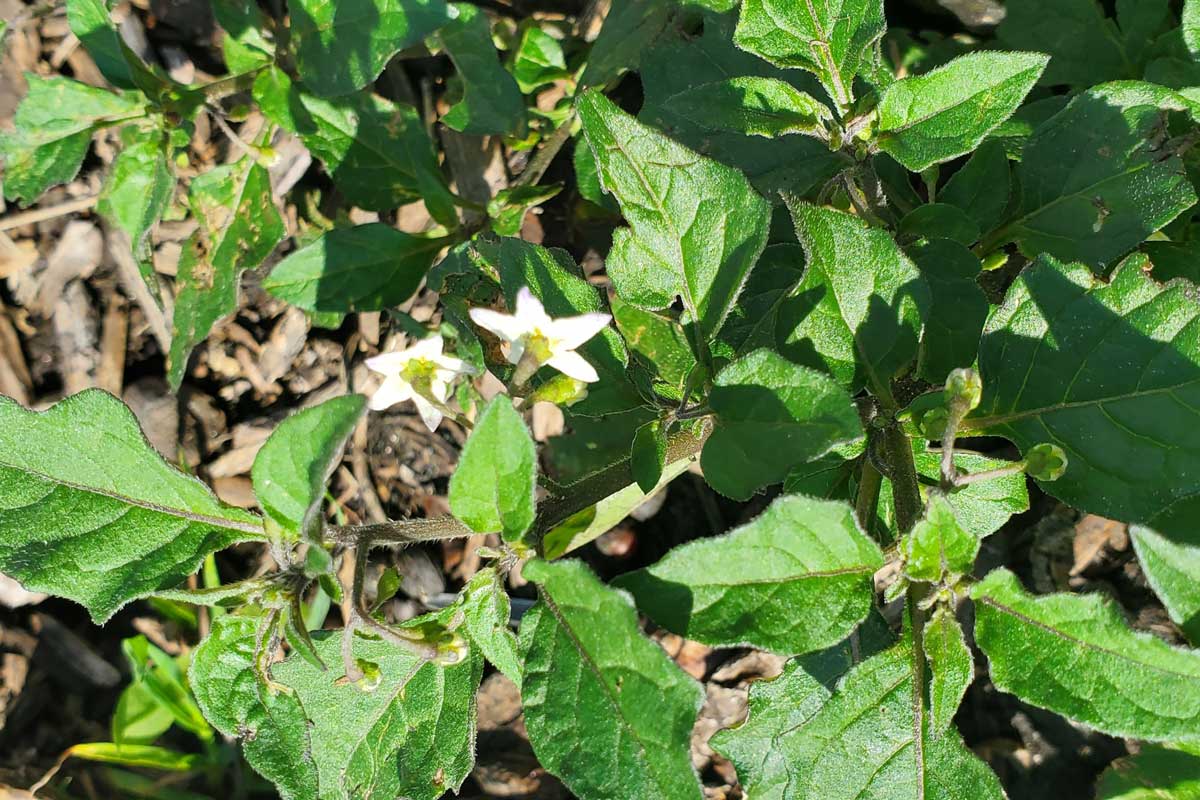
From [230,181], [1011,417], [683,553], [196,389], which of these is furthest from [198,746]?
[1011,417]

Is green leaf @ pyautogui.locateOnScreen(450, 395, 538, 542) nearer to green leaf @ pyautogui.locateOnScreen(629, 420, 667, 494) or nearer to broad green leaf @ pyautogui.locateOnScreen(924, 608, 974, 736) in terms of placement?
green leaf @ pyautogui.locateOnScreen(629, 420, 667, 494)

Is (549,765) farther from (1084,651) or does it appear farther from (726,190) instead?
(726,190)

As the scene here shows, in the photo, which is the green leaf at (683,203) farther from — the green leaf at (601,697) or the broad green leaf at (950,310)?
the green leaf at (601,697)

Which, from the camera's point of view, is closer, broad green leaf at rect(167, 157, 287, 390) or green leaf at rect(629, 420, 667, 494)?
green leaf at rect(629, 420, 667, 494)

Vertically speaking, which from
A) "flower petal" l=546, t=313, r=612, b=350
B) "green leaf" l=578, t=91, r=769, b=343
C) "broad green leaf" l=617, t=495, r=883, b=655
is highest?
"green leaf" l=578, t=91, r=769, b=343

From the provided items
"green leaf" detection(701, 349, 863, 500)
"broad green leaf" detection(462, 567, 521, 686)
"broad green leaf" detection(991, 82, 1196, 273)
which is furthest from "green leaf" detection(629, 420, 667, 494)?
"broad green leaf" detection(991, 82, 1196, 273)
